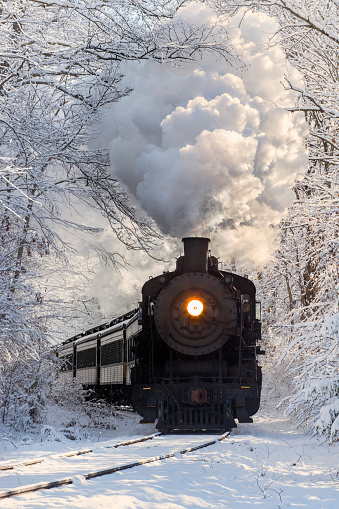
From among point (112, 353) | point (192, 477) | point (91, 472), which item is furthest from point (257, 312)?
point (91, 472)

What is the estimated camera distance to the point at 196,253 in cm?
1253

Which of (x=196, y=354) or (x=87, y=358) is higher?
(x=87, y=358)

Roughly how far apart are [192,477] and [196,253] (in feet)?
21.3

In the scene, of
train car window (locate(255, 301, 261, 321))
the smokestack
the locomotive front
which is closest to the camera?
the locomotive front

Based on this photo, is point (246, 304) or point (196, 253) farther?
point (246, 304)

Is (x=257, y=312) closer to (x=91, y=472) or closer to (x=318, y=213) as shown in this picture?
(x=318, y=213)

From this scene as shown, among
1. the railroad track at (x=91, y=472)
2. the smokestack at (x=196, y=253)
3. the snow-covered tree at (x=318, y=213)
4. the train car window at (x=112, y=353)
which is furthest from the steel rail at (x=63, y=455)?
the train car window at (x=112, y=353)

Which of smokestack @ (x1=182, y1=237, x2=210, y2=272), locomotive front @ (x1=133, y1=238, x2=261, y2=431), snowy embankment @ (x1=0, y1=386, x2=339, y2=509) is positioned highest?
smokestack @ (x1=182, y1=237, x2=210, y2=272)

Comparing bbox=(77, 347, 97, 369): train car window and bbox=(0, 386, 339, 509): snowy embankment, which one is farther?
bbox=(77, 347, 97, 369): train car window

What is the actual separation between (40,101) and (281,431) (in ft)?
30.1

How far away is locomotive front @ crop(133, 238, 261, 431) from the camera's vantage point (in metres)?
12.0

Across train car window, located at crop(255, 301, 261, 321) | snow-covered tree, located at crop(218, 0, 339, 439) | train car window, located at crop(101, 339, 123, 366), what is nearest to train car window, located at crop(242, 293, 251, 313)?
train car window, located at crop(255, 301, 261, 321)

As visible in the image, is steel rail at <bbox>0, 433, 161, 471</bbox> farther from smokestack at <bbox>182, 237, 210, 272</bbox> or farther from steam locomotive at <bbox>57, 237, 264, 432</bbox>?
smokestack at <bbox>182, 237, 210, 272</bbox>

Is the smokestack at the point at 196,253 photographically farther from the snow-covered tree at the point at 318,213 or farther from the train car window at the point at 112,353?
the train car window at the point at 112,353
